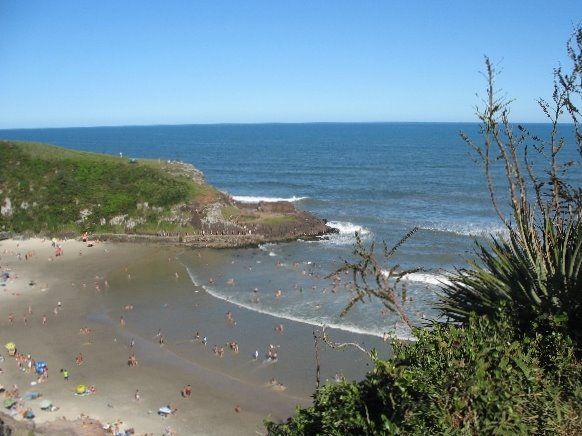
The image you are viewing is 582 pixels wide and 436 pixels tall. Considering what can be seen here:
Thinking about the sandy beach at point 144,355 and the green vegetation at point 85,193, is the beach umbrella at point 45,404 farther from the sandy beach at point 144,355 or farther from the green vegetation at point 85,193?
the green vegetation at point 85,193

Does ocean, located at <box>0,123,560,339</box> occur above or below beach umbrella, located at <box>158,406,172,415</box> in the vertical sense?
above

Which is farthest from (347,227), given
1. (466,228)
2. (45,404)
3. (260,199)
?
(45,404)

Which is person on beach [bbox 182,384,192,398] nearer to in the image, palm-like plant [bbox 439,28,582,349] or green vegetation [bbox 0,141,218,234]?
palm-like plant [bbox 439,28,582,349]

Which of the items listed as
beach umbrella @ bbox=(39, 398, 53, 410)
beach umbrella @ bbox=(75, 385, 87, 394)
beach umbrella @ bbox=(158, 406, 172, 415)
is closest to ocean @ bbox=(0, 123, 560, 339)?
beach umbrella @ bbox=(158, 406, 172, 415)

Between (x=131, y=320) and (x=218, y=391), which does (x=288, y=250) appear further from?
(x=218, y=391)

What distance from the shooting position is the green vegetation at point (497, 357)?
22.7 ft

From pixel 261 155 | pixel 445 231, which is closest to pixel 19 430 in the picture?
pixel 445 231

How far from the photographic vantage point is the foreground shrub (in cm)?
681

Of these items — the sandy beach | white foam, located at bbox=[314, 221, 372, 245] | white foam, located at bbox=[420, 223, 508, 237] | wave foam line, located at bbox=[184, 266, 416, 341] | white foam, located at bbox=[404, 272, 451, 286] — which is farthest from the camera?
white foam, located at bbox=[420, 223, 508, 237]

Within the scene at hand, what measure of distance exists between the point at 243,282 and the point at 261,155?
10165cm

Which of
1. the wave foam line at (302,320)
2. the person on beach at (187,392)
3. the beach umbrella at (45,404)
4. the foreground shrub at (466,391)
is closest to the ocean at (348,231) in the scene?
the wave foam line at (302,320)

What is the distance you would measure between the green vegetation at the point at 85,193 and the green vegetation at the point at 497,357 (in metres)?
48.0

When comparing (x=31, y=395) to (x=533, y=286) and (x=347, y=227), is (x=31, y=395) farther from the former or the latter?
(x=347, y=227)

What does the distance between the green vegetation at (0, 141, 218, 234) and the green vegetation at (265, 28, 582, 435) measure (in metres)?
48.0
